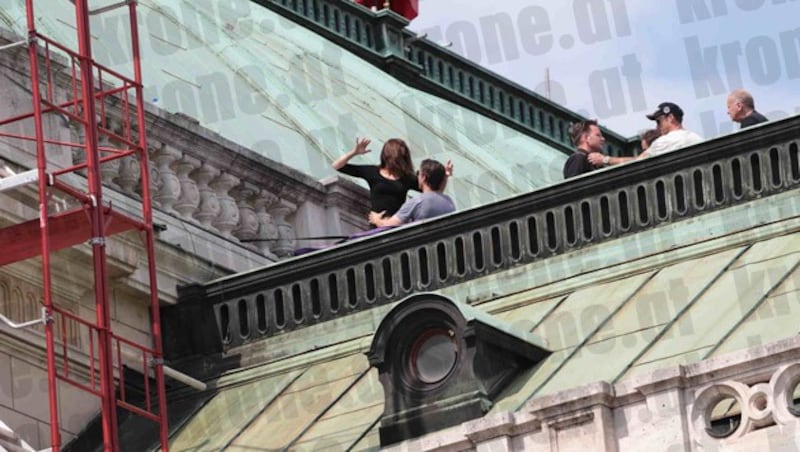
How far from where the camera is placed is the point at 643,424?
27250 millimetres

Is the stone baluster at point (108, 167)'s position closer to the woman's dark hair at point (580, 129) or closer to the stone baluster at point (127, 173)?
the stone baluster at point (127, 173)

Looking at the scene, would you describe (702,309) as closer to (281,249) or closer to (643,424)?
(643,424)

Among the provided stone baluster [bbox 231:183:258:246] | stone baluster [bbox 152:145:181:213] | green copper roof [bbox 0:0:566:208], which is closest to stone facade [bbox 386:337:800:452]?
stone baluster [bbox 152:145:181:213]

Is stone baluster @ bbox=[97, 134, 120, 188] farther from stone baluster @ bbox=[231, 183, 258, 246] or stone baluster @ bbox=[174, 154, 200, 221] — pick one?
stone baluster @ bbox=[231, 183, 258, 246]

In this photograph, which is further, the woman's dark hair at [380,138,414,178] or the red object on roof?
the red object on roof

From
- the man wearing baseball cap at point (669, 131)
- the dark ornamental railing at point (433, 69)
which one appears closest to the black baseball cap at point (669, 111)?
the man wearing baseball cap at point (669, 131)

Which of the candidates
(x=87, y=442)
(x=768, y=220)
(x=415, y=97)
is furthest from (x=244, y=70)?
(x=768, y=220)

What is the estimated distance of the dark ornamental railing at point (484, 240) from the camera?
99.9 feet

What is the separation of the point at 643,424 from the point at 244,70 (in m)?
12.1

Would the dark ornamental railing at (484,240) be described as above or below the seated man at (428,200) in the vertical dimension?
below

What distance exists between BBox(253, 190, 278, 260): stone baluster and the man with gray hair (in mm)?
5370

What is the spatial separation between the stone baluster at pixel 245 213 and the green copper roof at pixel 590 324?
188 cm

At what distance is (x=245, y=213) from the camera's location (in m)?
34.5

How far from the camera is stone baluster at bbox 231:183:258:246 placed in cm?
3441
